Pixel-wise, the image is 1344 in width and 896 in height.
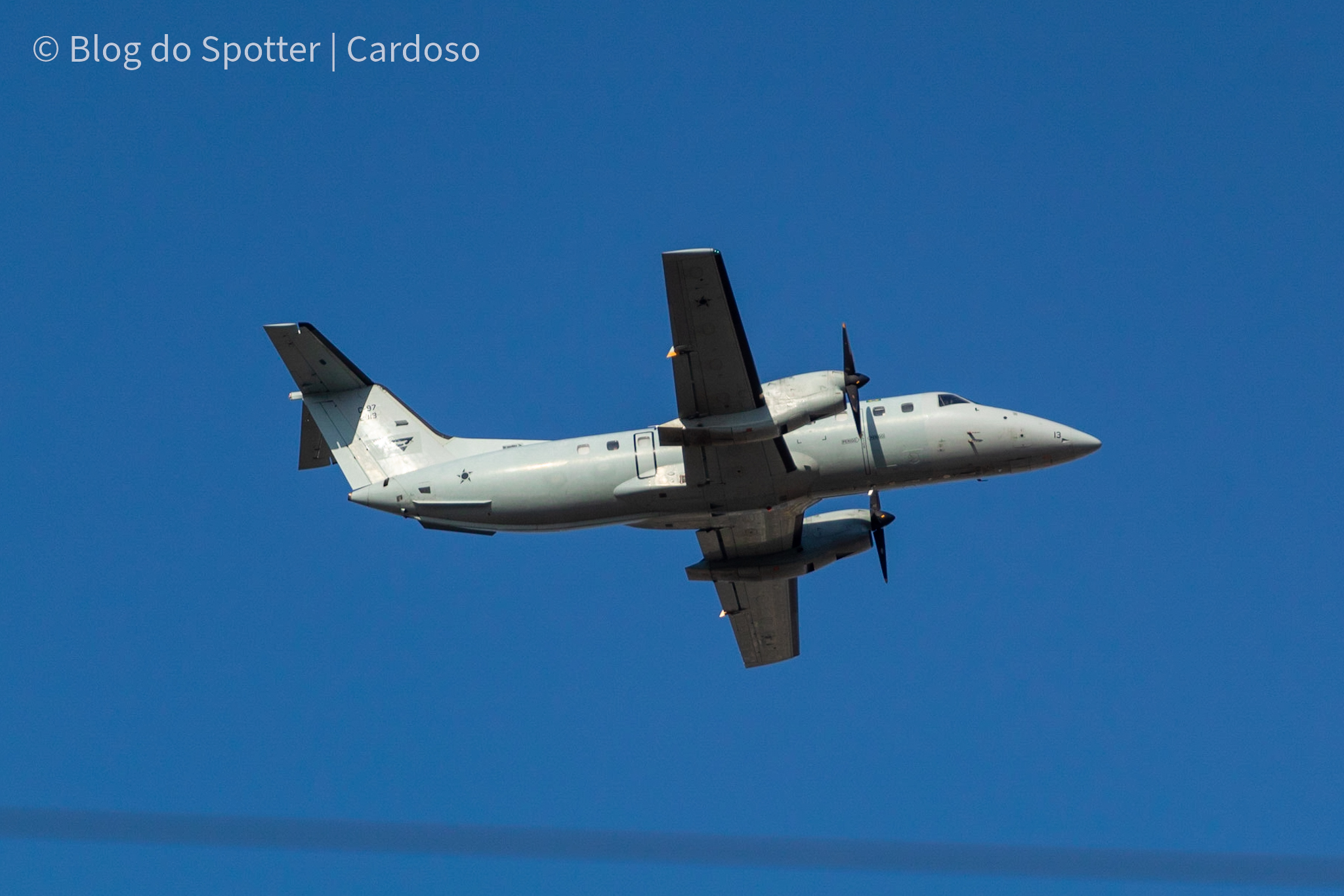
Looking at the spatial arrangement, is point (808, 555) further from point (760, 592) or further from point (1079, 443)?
point (1079, 443)

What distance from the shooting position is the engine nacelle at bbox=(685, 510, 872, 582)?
28.0 m

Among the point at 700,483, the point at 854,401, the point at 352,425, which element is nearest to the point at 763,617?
the point at 700,483

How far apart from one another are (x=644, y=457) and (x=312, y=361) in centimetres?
801

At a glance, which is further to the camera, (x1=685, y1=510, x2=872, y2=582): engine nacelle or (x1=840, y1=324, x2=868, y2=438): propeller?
(x1=685, y1=510, x2=872, y2=582): engine nacelle

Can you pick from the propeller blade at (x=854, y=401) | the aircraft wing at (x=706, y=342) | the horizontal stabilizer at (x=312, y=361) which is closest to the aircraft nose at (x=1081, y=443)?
the propeller blade at (x=854, y=401)

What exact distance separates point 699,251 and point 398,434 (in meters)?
9.31

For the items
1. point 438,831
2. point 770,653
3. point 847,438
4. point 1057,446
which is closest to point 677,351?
point 847,438

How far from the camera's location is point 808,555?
28.0 metres

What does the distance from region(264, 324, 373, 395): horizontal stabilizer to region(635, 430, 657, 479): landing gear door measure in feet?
22.7

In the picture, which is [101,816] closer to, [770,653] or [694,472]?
[694,472]

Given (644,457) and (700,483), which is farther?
(644,457)

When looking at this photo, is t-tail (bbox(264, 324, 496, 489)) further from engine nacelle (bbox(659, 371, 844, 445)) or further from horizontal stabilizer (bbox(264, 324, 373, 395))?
engine nacelle (bbox(659, 371, 844, 445))

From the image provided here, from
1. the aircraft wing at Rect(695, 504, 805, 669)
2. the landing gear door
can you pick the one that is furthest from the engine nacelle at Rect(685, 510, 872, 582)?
the landing gear door

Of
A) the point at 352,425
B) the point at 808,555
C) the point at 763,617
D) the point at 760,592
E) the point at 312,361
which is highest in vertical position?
the point at 312,361
